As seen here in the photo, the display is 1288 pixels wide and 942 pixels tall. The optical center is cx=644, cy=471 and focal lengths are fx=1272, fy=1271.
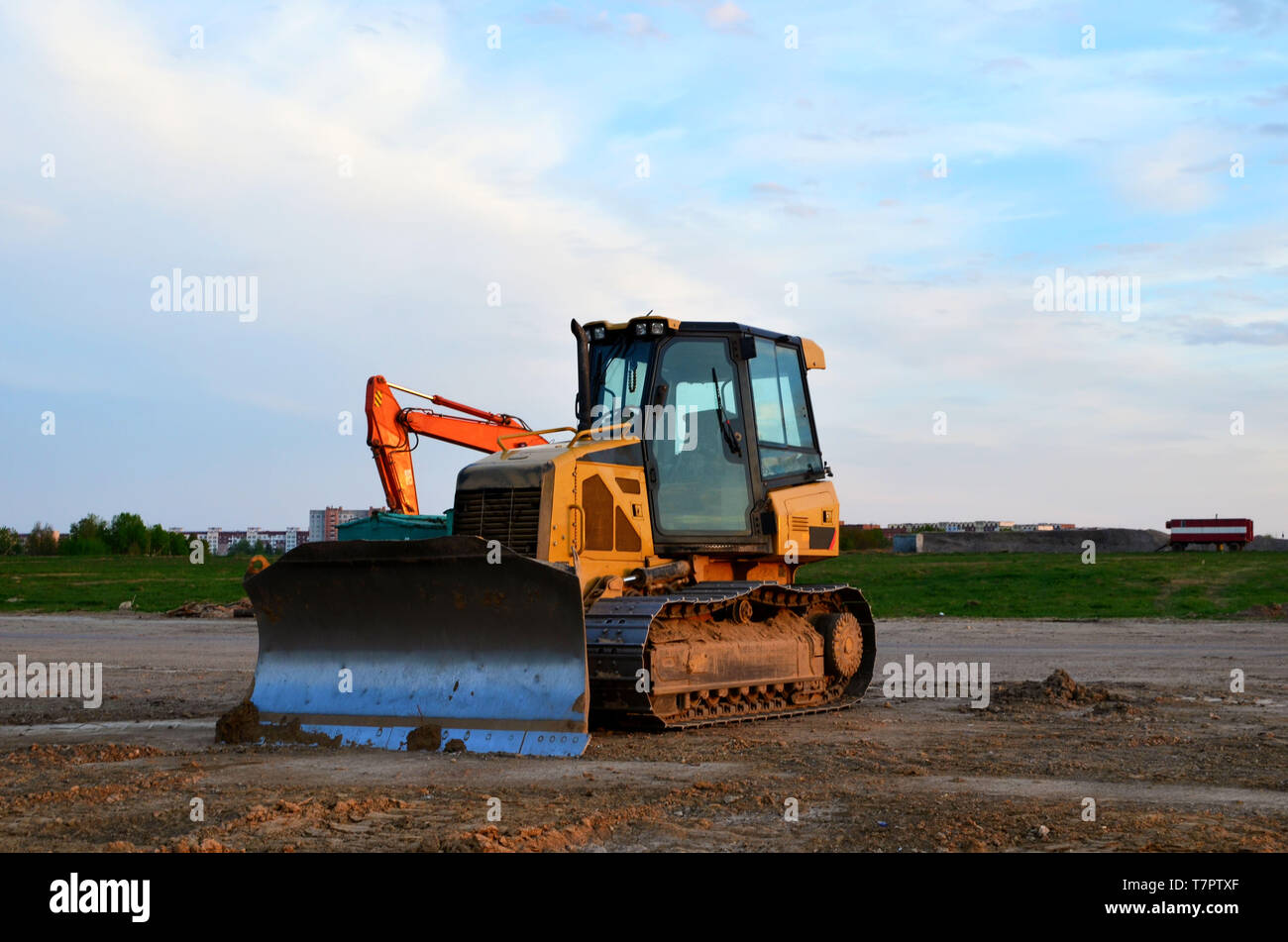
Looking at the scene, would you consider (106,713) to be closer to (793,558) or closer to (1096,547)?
(793,558)

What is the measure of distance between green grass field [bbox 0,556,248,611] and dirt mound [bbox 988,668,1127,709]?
1060 inches

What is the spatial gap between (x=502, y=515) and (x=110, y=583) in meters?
36.2

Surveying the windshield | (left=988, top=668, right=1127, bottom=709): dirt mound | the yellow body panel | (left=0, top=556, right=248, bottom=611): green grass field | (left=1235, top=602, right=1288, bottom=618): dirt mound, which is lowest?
(left=1235, top=602, right=1288, bottom=618): dirt mound

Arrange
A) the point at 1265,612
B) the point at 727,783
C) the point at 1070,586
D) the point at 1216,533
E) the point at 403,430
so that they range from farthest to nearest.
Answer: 1. the point at 1216,533
2. the point at 1070,586
3. the point at 1265,612
4. the point at 403,430
5. the point at 727,783

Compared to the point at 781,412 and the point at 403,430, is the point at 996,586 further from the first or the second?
the point at 781,412

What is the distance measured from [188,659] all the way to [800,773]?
1343 centimetres

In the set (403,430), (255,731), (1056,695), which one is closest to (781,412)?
(1056,695)

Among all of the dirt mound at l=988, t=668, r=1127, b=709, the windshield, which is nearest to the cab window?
the windshield

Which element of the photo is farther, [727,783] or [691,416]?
[691,416]

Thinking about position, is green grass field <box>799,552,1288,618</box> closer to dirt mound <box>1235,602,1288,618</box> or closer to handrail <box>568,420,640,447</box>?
dirt mound <box>1235,602,1288,618</box>

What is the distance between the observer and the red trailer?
68062 mm

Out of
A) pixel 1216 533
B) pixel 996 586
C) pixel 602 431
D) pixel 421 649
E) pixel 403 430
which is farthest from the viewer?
pixel 1216 533

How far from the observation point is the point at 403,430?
19750 mm

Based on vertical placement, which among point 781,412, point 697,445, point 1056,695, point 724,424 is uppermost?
point 781,412
